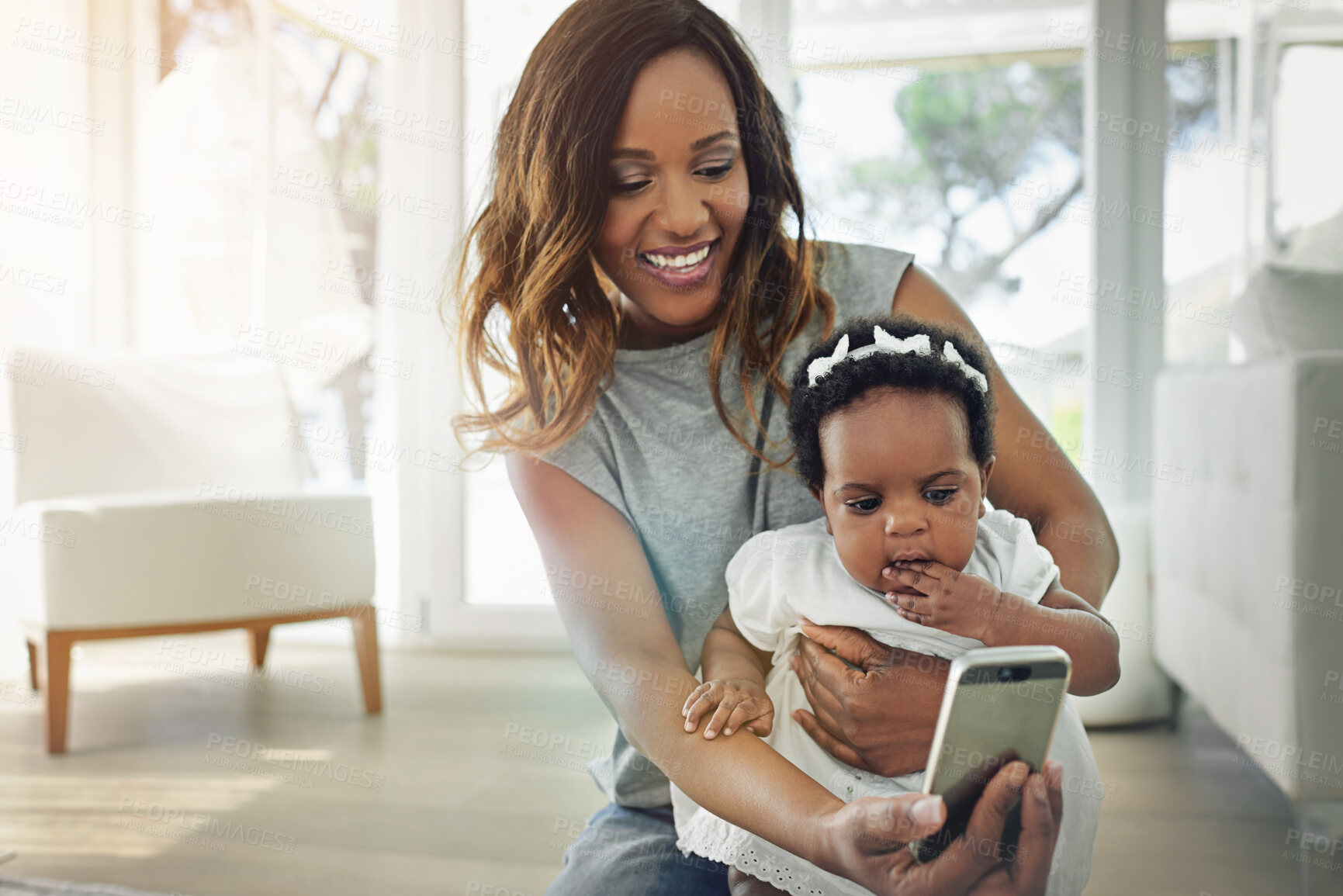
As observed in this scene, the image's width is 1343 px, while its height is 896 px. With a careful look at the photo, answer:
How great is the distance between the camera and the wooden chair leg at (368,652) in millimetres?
2389

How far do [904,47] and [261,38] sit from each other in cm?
209

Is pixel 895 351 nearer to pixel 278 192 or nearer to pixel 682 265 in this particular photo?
pixel 682 265

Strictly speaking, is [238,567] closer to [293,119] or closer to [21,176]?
[21,176]

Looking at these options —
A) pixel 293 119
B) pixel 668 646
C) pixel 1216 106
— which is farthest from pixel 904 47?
pixel 668 646

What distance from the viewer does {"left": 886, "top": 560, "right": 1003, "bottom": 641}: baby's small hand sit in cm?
74

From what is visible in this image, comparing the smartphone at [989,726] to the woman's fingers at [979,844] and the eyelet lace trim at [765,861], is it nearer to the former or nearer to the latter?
the woman's fingers at [979,844]

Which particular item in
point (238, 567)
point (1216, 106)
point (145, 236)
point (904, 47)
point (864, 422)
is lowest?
point (238, 567)

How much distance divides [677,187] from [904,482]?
13.1 inches

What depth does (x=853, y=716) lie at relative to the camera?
78cm

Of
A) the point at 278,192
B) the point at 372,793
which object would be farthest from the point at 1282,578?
the point at 278,192

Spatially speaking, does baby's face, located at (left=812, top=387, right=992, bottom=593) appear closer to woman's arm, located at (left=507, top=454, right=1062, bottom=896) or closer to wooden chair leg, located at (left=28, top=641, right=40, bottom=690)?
woman's arm, located at (left=507, top=454, right=1062, bottom=896)

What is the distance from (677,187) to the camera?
0.89 meters

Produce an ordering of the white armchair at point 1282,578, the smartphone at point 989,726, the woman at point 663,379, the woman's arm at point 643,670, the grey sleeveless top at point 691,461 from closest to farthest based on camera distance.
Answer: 1. the smartphone at point 989,726
2. the woman's arm at point 643,670
3. the woman at point 663,379
4. the grey sleeveless top at point 691,461
5. the white armchair at point 1282,578

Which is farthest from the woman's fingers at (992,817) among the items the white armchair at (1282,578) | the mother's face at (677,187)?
the white armchair at (1282,578)
